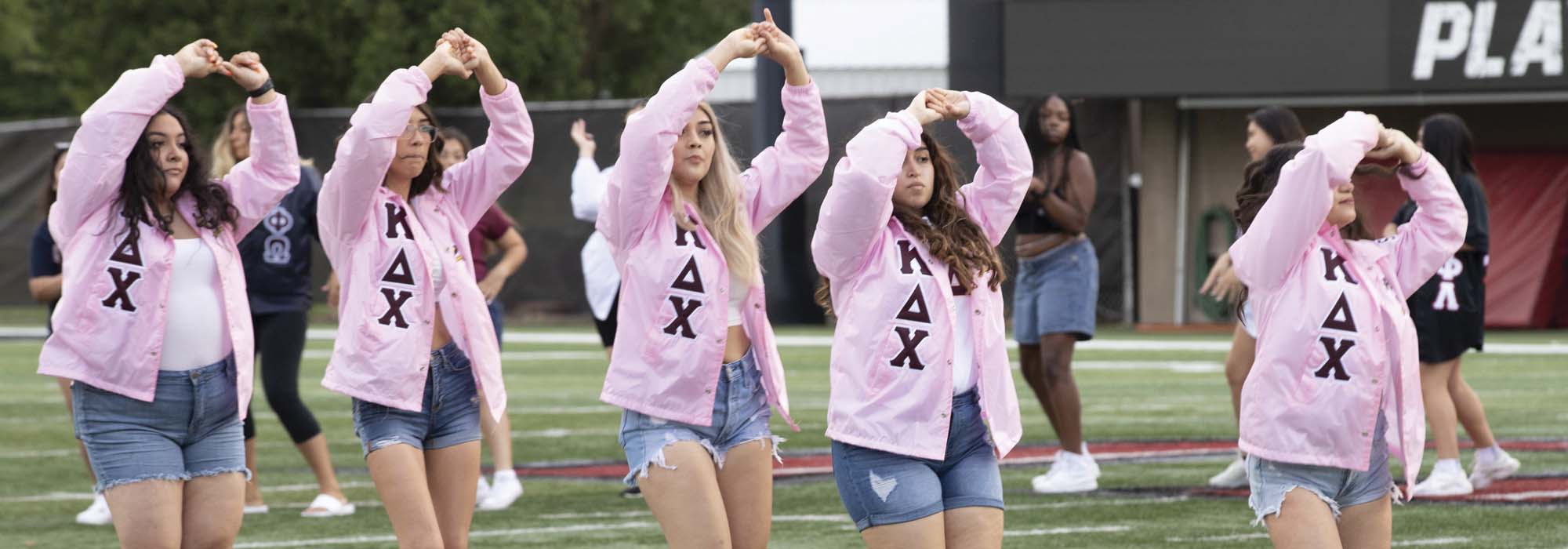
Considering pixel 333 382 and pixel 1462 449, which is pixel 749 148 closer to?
pixel 1462 449

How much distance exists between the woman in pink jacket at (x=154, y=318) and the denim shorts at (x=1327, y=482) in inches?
118

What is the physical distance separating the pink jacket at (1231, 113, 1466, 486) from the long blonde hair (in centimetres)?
142

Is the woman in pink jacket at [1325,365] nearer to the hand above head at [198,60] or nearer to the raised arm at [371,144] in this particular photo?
the raised arm at [371,144]

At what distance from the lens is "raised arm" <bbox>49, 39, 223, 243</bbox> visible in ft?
18.6

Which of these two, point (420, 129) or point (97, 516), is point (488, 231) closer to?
point (97, 516)

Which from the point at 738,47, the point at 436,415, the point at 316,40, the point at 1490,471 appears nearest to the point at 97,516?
the point at 436,415

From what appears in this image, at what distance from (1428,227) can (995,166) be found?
128 cm

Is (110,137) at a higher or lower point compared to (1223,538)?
higher

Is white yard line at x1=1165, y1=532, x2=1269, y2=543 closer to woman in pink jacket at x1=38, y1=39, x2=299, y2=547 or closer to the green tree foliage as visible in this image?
woman in pink jacket at x1=38, y1=39, x2=299, y2=547

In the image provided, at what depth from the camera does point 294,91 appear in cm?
3025

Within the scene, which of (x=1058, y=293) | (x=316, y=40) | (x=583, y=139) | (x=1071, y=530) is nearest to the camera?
(x=1071, y=530)

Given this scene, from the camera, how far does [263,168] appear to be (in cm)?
609

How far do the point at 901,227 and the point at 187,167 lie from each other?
2224 millimetres

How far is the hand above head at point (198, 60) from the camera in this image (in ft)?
19.0
